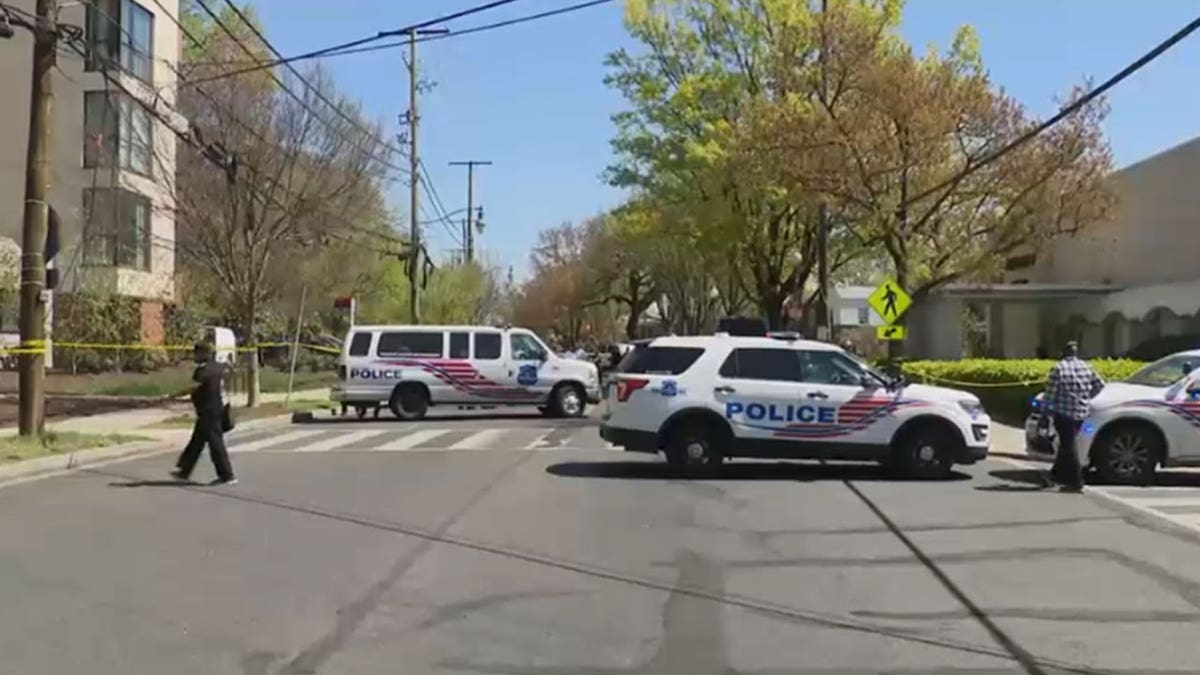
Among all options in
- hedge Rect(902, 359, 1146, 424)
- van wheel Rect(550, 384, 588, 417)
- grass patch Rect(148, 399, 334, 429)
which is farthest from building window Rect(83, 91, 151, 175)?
hedge Rect(902, 359, 1146, 424)

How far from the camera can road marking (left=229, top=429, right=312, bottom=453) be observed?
2228cm

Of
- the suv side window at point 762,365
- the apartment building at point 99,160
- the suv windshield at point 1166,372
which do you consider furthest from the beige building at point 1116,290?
the apartment building at point 99,160

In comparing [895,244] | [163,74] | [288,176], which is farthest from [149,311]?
[895,244]

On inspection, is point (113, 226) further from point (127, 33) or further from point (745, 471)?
point (745, 471)

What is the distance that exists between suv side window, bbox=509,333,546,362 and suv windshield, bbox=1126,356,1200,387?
14735mm

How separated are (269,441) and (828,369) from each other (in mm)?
10942

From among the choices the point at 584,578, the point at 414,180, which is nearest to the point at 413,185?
the point at 414,180

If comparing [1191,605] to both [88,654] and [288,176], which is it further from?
[288,176]

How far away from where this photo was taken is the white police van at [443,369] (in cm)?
2978

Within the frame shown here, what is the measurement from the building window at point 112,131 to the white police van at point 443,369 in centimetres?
999

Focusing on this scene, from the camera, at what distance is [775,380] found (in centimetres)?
1731

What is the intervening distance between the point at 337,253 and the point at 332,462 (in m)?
35.1

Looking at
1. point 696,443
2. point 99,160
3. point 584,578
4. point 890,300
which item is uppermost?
point 99,160

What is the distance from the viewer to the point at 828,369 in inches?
685
